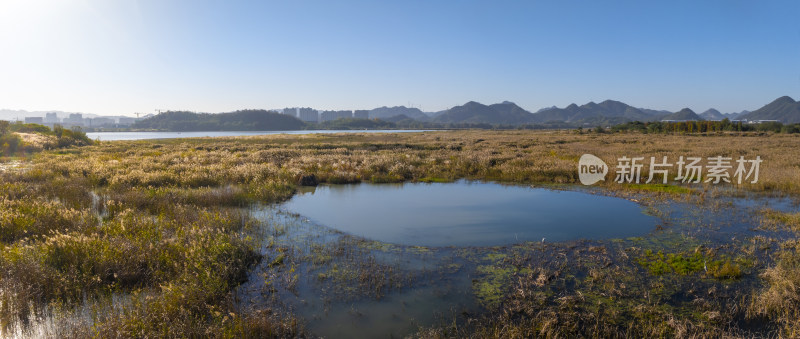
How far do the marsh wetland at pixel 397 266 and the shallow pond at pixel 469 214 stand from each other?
131 mm

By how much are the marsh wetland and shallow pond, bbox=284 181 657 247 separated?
5.2 inches

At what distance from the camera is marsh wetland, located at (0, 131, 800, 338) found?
22.5ft

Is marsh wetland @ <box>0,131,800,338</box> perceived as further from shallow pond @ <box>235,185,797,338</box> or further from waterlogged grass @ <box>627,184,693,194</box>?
waterlogged grass @ <box>627,184,693,194</box>

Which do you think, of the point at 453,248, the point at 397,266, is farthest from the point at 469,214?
the point at 397,266

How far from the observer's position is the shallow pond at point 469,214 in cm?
1286

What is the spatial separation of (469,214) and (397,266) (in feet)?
22.4

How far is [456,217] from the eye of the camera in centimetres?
1551

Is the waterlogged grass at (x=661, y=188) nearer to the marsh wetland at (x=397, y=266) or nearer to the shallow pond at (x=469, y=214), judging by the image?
the marsh wetland at (x=397, y=266)

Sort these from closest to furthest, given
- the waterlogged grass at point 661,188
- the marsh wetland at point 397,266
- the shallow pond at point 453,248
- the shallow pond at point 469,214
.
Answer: the marsh wetland at point 397,266 → the shallow pond at point 453,248 → the shallow pond at point 469,214 → the waterlogged grass at point 661,188

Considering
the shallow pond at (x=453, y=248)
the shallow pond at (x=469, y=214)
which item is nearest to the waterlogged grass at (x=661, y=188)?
the shallow pond at (x=453, y=248)

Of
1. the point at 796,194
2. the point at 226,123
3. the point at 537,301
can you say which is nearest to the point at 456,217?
the point at 537,301

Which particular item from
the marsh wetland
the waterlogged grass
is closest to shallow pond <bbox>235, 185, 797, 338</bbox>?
the marsh wetland

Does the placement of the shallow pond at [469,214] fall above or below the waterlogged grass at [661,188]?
below

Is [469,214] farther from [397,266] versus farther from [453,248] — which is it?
[397,266]
